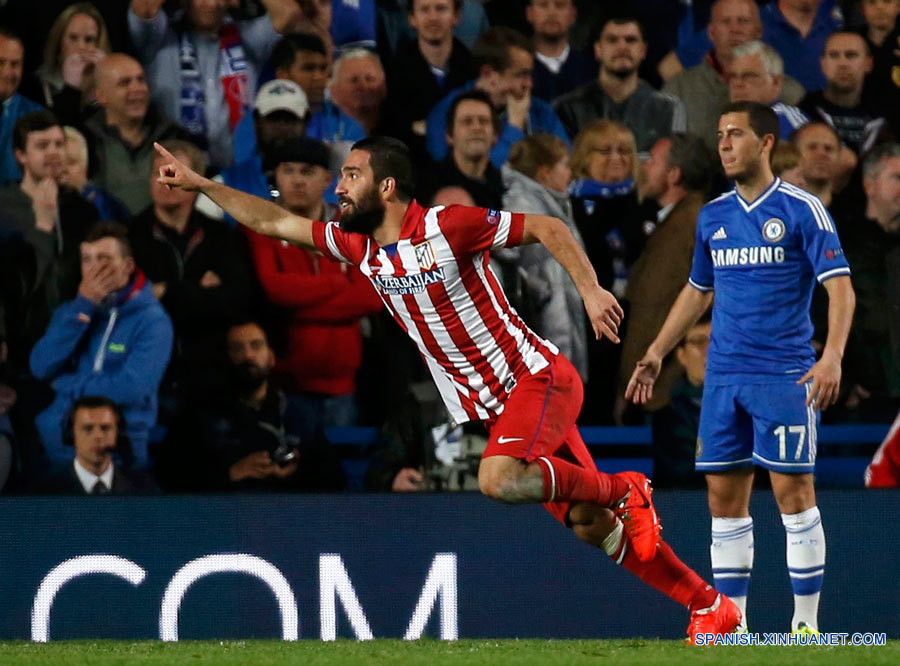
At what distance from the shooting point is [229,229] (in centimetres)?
710

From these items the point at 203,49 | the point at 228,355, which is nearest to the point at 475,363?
the point at 228,355

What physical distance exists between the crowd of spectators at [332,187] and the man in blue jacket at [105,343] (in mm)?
11

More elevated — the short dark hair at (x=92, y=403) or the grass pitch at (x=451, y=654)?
the short dark hair at (x=92, y=403)

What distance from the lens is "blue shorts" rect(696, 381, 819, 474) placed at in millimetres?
5562

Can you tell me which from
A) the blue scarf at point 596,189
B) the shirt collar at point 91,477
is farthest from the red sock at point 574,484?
the shirt collar at point 91,477

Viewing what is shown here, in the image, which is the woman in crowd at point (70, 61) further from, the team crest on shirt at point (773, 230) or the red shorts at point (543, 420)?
the team crest on shirt at point (773, 230)

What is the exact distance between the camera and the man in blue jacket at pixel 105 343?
6922 mm

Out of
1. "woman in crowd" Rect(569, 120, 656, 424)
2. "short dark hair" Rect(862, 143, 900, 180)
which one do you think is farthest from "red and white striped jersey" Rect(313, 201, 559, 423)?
"short dark hair" Rect(862, 143, 900, 180)

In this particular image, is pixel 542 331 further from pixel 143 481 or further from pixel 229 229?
pixel 143 481

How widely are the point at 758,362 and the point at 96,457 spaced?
126 inches

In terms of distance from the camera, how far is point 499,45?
7.35 meters

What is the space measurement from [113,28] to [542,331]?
2.67m

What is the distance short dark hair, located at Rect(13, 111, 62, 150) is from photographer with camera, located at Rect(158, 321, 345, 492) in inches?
62.1

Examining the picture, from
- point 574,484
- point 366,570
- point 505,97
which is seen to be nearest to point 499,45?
point 505,97
